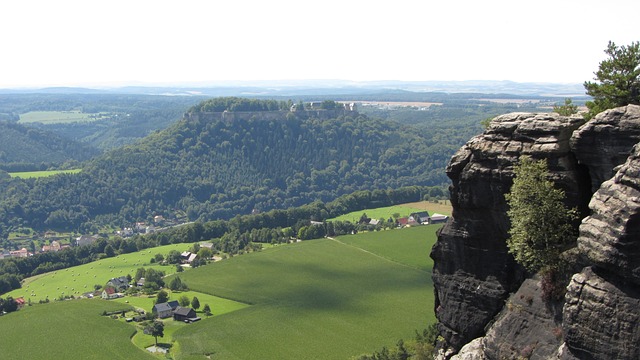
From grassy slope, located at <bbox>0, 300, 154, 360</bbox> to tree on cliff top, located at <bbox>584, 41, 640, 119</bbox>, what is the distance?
5526 centimetres

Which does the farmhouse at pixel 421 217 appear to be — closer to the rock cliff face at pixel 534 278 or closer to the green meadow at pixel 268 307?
the green meadow at pixel 268 307

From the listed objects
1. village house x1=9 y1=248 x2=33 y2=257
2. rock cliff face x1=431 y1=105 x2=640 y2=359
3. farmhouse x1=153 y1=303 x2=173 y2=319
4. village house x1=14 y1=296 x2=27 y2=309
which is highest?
rock cliff face x1=431 y1=105 x2=640 y2=359

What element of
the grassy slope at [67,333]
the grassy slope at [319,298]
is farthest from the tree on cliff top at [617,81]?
the grassy slope at [67,333]

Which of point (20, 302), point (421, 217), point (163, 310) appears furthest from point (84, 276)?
point (421, 217)

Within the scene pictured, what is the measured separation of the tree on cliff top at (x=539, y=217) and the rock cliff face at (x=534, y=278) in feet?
2.11

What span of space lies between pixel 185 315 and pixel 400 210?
78094 millimetres

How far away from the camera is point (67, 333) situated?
8131 cm

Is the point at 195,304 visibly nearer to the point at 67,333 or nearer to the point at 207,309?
the point at 207,309

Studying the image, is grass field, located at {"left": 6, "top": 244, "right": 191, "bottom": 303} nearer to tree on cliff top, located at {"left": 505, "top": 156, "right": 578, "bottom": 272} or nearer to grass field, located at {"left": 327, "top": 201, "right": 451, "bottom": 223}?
grass field, located at {"left": 327, "top": 201, "right": 451, "bottom": 223}

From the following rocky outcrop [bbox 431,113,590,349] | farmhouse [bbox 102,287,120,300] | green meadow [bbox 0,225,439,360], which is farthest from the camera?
farmhouse [bbox 102,287,120,300]

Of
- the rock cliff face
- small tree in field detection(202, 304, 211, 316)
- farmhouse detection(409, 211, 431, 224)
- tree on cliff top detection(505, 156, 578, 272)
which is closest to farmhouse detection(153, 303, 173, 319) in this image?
small tree in field detection(202, 304, 211, 316)

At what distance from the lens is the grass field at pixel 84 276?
104875 millimetres

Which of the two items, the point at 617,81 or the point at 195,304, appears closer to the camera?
the point at 617,81

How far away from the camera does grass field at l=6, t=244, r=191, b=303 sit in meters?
105
